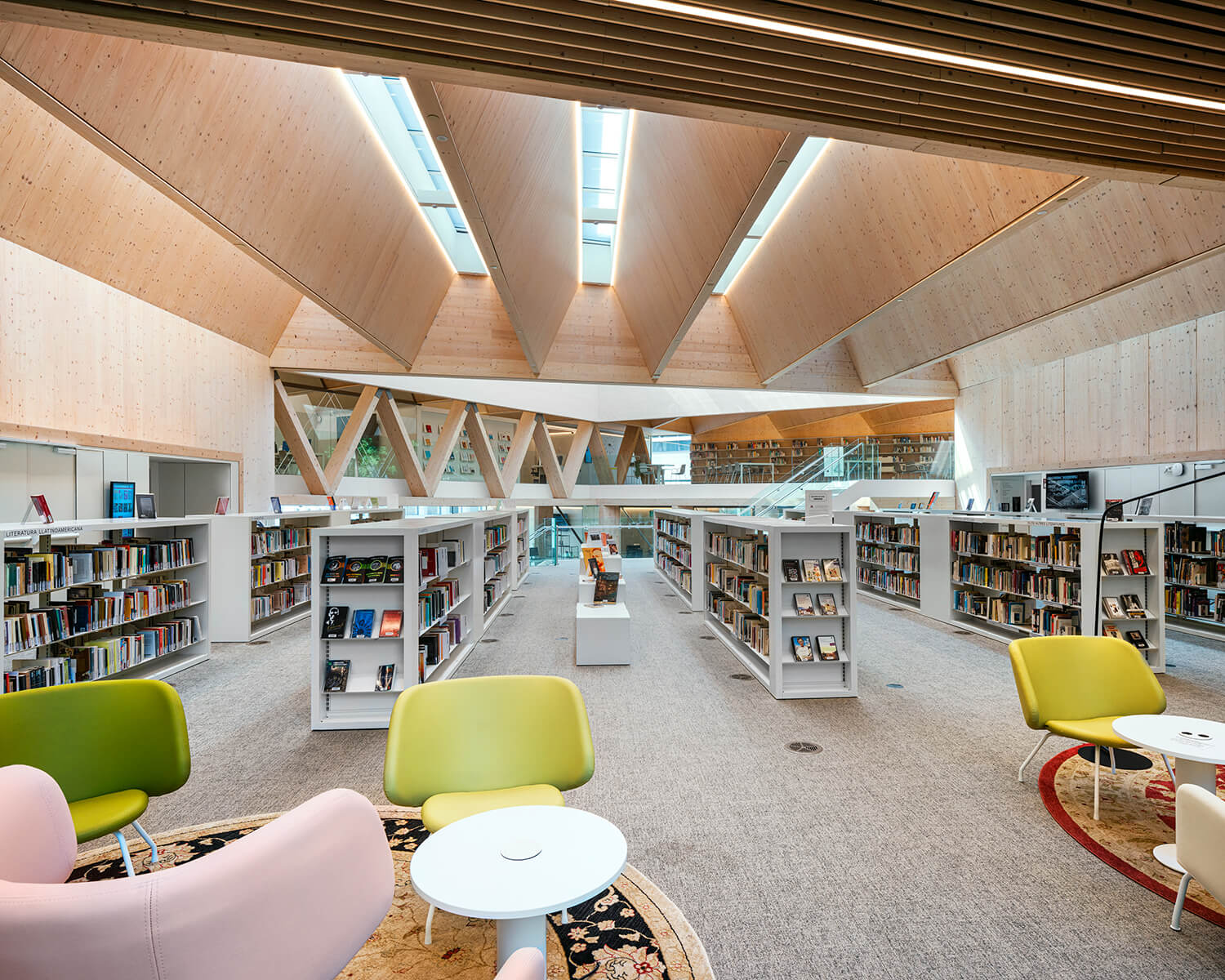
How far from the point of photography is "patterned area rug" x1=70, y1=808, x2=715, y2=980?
2492 mm

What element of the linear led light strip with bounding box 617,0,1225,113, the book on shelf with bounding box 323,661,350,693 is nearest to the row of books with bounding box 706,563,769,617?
the book on shelf with bounding box 323,661,350,693

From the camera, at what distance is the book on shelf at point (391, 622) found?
5.24 metres

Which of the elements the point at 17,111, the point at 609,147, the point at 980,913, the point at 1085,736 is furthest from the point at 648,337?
the point at 980,913

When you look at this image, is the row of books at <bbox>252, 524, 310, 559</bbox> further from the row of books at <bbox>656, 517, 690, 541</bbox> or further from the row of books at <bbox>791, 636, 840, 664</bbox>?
the row of books at <bbox>791, 636, 840, 664</bbox>

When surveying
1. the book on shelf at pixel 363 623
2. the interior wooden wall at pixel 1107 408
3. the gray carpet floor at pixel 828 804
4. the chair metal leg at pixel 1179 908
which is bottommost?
the gray carpet floor at pixel 828 804

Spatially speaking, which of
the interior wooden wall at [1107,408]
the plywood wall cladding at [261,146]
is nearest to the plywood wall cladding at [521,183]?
the plywood wall cladding at [261,146]

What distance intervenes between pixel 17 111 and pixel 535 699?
22.7 ft

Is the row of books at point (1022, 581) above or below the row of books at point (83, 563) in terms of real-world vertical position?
below

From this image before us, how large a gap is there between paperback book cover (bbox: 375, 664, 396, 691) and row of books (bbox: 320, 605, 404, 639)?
0.27 m

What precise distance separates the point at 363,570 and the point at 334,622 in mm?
436

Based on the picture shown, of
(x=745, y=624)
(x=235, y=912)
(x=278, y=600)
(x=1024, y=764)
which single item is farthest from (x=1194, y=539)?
(x=278, y=600)

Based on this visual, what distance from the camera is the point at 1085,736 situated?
12.1ft

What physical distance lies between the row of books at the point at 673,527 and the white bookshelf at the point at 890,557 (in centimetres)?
304

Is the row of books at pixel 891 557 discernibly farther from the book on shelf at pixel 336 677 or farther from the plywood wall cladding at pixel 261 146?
the plywood wall cladding at pixel 261 146
